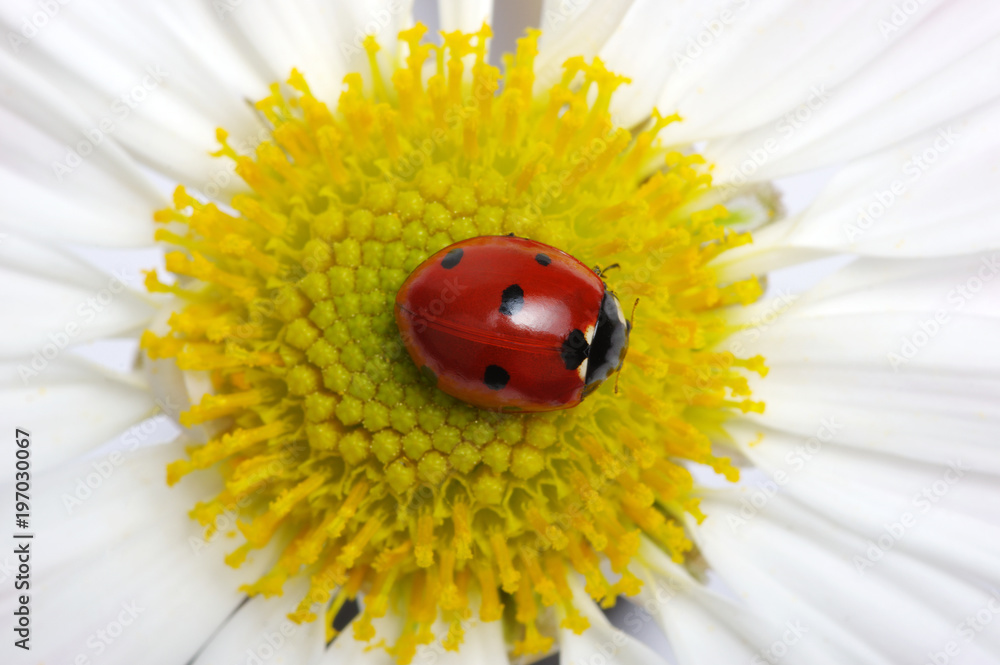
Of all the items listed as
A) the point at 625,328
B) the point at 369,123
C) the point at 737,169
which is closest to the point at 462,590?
the point at 625,328

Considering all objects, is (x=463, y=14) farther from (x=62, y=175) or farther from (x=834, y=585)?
(x=834, y=585)

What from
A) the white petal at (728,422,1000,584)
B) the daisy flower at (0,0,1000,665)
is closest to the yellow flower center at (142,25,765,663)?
the daisy flower at (0,0,1000,665)

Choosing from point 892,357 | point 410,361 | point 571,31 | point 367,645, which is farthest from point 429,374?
point 892,357

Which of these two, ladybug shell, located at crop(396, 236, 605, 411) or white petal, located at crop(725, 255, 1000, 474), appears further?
white petal, located at crop(725, 255, 1000, 474)

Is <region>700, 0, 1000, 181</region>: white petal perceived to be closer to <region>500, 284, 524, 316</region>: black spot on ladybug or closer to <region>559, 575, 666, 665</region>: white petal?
<region>500, 284, 524, 316</region>: black spot on ladybug

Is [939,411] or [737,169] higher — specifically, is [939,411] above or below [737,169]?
below

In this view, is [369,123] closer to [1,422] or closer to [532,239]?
[532,239]

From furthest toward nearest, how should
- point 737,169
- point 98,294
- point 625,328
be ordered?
point 737,169 < point 98,294 < point 625,328

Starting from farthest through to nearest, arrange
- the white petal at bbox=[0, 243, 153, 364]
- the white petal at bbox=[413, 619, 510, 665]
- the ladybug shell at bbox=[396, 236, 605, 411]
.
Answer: the white petal at bbox=[413, 619, 510, 665]
the white petal at bbox=[0, 243, 153, 364]
the ladybug shell at bbox=[396, 236, 605, 411]
